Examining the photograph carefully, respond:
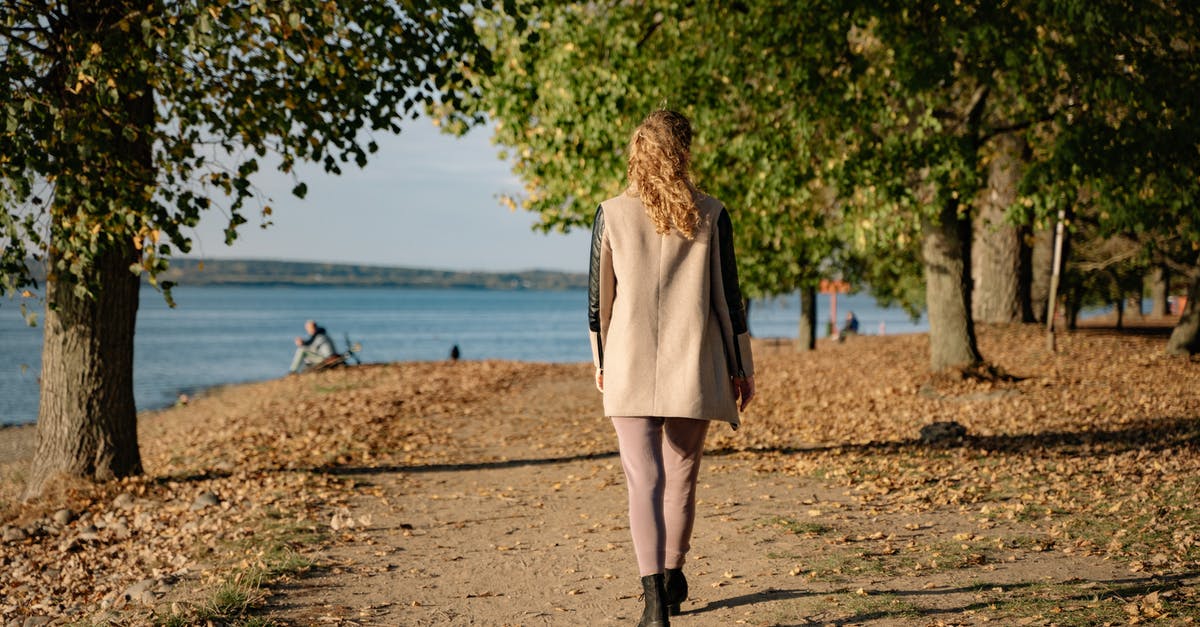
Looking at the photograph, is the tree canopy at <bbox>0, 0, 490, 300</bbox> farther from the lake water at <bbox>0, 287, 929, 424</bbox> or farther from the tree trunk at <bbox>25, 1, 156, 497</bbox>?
the lake water at <bbox>0, 287, 929, 424</bbox>

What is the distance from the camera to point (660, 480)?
4598 millimetres

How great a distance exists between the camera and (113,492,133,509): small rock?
8531 mm

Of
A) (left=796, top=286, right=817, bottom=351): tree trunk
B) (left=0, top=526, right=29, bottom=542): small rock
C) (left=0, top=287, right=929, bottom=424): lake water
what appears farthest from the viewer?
(left=0, top=287, right=929, bottom=424): lake water

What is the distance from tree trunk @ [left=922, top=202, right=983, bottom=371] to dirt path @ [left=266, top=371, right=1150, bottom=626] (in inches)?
278

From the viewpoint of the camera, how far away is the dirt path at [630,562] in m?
5.15

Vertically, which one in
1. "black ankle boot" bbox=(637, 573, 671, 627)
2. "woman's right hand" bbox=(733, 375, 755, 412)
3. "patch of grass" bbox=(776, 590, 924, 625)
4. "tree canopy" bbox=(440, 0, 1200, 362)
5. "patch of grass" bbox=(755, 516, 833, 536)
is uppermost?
"tree canopy" bbox=(440, 0, 1200, 362)

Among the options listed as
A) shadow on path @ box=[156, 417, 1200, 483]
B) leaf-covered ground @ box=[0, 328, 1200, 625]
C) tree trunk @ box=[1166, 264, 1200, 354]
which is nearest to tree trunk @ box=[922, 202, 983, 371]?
leaf-covered ground @ box=[0, 328, 1200, 625]

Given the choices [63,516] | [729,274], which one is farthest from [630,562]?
[63,516]

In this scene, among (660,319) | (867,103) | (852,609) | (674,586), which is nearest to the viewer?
(660,319)

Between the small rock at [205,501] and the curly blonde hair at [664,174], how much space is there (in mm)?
5683

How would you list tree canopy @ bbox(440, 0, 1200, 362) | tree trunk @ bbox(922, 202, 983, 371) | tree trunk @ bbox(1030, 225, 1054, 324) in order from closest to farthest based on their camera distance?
tree canopy @ bbox(440, 0, 1200, 362) → tree trunk @ bbox(922, 202, 983, 371) → tree trunk @ bbox(1030, 225, 1054, 324)

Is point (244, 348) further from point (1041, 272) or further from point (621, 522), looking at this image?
point (621, 522)

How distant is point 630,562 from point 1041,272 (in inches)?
837

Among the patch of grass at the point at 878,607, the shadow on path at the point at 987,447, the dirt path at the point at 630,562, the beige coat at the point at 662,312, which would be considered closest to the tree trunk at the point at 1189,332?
the shadow on path at the point at 987,447
